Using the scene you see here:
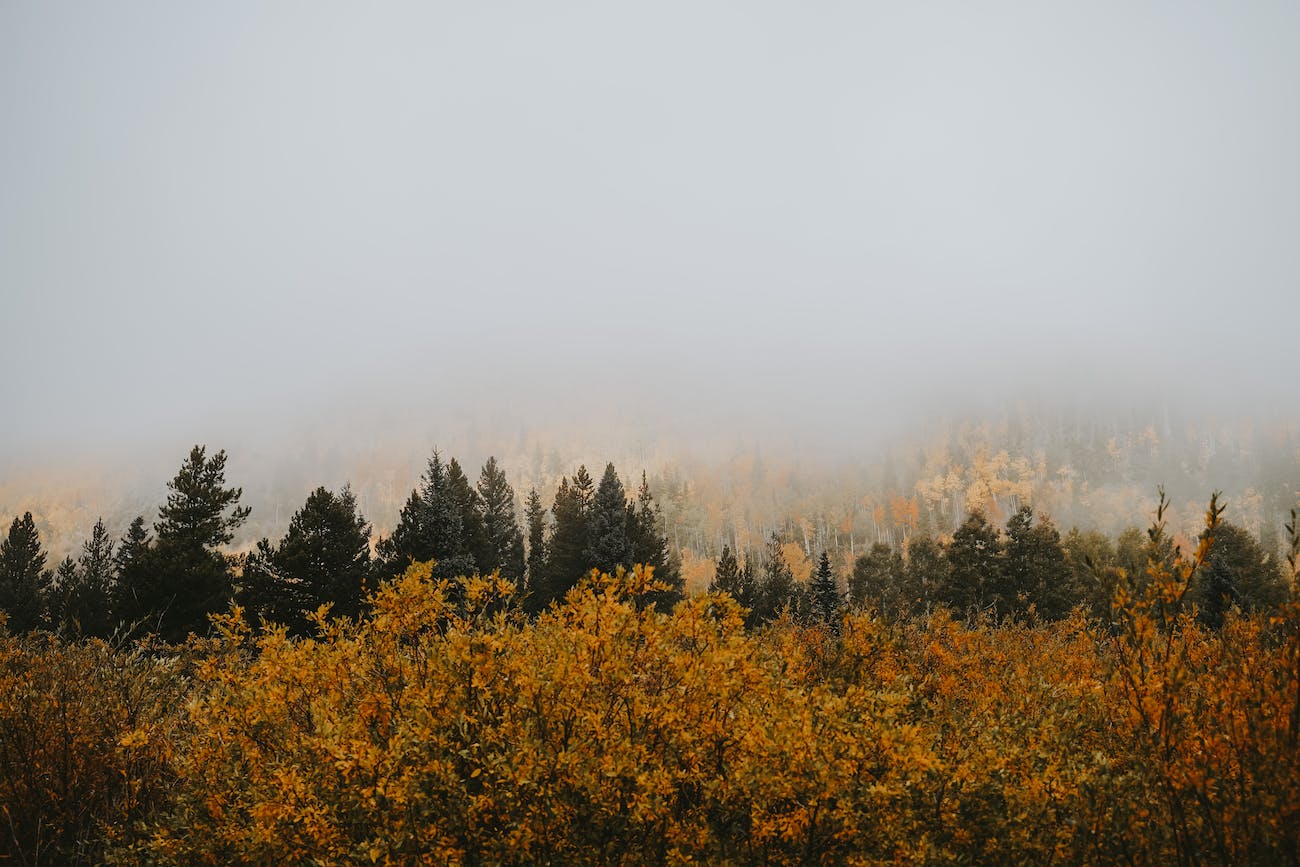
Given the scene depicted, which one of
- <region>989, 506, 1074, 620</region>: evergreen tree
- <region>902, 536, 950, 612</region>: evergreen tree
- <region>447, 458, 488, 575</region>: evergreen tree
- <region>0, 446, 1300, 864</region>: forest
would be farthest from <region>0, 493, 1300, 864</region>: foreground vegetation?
<region>902, 536, 950, 612</region>: evergreen tree

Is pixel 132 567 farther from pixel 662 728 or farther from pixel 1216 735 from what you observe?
pixel 1216 735

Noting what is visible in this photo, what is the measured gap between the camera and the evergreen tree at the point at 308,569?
2795cm

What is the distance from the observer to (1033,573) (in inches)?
1677

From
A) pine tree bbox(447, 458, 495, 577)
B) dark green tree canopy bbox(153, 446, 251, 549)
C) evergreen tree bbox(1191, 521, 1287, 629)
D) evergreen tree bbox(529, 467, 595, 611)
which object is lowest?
evergreen tree bbox(1191, 521, 1287, 629)

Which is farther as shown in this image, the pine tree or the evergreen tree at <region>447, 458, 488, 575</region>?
the evergreen tree at <region>447, 458, 488, 575</region>

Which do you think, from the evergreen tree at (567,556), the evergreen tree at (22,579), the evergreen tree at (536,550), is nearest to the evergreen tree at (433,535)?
the evergreen tree at (567,556)

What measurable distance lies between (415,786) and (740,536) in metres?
156

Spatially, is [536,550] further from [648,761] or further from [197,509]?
[648,761]

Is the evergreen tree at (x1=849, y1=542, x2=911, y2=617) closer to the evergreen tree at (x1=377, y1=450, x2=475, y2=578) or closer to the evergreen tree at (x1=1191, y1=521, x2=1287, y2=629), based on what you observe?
the evergreen tree at (x1=1191, y1=521, x2=1287, y2=629)

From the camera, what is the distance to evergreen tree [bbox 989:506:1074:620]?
41250 millimetres

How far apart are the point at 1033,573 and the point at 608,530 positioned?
102ft

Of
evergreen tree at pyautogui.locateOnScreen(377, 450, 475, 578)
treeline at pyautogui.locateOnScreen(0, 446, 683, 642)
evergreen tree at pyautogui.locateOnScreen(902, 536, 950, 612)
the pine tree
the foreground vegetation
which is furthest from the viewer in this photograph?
evergreen tree at pyautogui.locateOnScreen(902, 536, 950, 612)

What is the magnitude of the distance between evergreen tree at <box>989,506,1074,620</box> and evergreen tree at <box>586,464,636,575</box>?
1038 inches

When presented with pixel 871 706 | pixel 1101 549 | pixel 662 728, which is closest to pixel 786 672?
pixel 871 706
